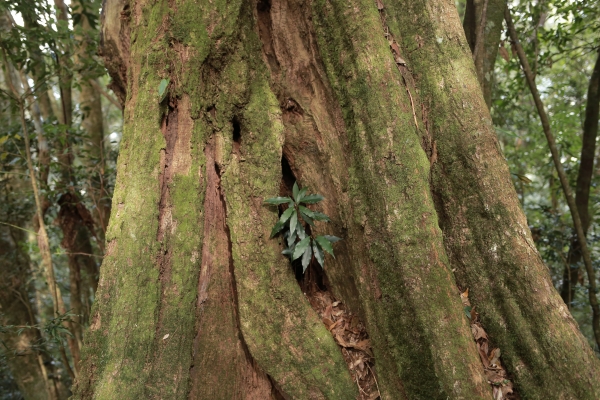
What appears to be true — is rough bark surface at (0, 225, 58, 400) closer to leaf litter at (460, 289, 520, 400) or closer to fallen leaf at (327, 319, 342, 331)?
fallen leaf at (327, 319, 342, 331)

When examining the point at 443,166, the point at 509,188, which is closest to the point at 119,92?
the point at 443,166

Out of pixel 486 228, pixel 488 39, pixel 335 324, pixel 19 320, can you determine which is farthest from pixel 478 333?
pixel 19 320

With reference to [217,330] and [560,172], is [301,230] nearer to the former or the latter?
[217,330]

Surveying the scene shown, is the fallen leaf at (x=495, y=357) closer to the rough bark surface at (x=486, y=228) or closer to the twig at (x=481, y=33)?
the rough bark surface at (x=486, y=228)

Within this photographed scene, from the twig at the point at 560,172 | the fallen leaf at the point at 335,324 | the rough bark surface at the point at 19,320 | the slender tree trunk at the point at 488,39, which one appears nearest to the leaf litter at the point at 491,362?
the fallen leaf at the point at 335,324

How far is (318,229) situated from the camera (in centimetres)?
308

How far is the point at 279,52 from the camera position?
3385 mm

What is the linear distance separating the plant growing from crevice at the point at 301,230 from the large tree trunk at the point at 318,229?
0.08m

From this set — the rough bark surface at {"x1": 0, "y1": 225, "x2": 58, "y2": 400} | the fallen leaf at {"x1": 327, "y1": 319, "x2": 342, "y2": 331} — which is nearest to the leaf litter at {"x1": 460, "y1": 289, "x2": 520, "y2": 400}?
the fallen leaf at {"x1": 327, "y1": 319, "x2": 342, "y2": 331}

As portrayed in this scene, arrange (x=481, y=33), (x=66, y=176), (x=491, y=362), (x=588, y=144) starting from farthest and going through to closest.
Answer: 1. (x=66, y=176)
2. (x=588, y=144)
3. (x=481, y=33)
4. (x=491, y=362)

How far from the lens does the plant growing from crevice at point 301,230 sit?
9.27ft

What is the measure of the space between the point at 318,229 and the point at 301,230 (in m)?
0.25

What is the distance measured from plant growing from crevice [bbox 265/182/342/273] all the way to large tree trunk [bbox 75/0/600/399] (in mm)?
80

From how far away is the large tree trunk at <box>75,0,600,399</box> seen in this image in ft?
8.21
